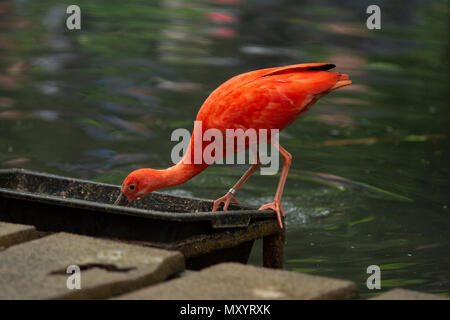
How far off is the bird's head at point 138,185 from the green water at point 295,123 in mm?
1340

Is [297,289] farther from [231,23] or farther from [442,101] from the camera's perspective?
[231,23]

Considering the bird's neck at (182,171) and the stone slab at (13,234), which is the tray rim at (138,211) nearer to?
the stone slab at (13,234)

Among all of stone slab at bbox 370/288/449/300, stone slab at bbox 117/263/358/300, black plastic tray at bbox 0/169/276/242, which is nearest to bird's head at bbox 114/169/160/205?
black plastic tray at bbox 0/169/276/242

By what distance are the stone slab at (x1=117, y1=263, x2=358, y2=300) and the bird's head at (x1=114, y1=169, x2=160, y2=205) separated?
1275mm

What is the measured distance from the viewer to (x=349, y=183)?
766 centimetres

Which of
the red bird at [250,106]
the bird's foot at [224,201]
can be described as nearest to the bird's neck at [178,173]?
the red bird at [250,106]

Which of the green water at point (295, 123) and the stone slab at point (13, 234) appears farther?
the green water at point (295, 123)

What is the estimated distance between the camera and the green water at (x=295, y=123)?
6504 millimetres

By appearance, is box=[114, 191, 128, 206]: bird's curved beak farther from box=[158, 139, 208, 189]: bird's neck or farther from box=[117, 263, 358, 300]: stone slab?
box=[117, 263, 358, 300]: stone slab

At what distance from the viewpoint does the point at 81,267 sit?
359 centimetres

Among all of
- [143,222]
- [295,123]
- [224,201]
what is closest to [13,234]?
[143,222]

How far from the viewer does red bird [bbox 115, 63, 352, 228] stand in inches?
189

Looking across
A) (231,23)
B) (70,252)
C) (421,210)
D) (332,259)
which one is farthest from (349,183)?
(231,23)

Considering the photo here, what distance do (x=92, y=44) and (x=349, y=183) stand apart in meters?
6.45
